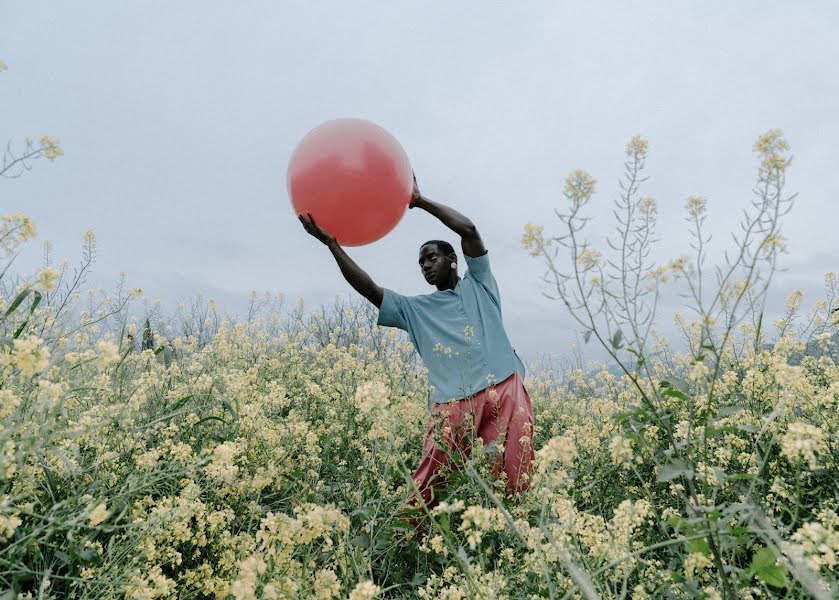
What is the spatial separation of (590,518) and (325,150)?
84.0 inches

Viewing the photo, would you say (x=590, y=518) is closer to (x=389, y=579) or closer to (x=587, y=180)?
(x=389, y=579)

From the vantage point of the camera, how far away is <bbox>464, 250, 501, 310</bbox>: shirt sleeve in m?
3.36

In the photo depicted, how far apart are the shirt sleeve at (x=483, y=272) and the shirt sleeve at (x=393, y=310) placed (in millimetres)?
494

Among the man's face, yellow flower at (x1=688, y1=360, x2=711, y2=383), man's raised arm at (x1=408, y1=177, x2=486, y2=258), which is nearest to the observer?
yellow flower at (x1=688, y1=360, x2=711, y2=383)

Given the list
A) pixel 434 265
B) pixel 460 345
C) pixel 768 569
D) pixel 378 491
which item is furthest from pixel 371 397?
pixel 434 265

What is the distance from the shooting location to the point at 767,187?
144cm

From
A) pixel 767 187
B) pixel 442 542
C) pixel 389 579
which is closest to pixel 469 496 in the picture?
pixel 389 579

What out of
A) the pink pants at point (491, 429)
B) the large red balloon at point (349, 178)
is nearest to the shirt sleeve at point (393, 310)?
→ the large red balloon at point (349, 178)

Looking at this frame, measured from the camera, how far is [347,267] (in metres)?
3.05

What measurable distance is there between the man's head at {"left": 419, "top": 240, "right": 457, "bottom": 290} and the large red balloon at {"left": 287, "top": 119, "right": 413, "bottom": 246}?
0.58 m

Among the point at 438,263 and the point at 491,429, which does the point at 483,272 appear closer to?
the point at 438,263

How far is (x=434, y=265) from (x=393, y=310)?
0.46 meters

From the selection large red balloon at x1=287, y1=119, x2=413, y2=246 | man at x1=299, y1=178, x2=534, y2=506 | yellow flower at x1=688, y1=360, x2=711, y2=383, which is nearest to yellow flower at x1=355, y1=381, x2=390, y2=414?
yellow flower at x1=688, y1=360, x2=711, y2=383

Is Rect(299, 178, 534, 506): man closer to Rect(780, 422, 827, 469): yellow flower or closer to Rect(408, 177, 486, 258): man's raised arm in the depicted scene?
Rect(408, 177, 486, 258): man's raised arm
